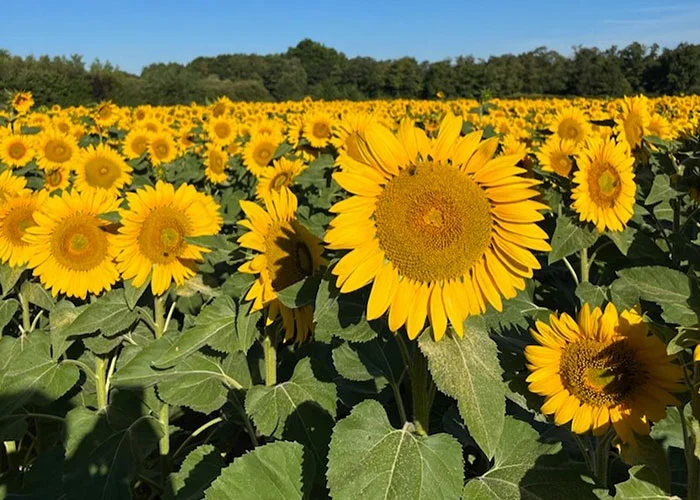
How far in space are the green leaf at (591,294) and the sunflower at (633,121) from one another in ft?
4.07

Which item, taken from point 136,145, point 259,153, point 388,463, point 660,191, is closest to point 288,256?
point 388,463

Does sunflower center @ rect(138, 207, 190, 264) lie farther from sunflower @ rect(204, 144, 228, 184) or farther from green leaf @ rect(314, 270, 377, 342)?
sunflower @ rect(204, 144, 228, 184)

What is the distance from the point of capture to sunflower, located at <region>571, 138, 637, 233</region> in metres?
2.93

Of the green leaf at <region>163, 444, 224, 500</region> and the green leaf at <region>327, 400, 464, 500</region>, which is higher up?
the green leaf at <region>327, 400, 464, 500</region>

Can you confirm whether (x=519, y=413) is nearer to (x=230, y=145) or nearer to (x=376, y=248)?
(x=376, y=248)

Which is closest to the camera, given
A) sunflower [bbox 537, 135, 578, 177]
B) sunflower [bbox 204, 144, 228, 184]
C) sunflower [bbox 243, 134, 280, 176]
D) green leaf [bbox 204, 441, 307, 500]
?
green leaf [bbox 204, 441, 307, 500]

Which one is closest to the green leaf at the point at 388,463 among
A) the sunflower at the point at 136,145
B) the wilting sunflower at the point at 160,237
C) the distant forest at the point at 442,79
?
the wilting sunflower at the point at 160,237

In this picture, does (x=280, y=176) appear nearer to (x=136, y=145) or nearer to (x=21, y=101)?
(x=136, y=145)

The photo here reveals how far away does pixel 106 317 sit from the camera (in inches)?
95.0

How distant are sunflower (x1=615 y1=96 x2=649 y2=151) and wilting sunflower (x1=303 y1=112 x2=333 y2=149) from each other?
97.0 inches

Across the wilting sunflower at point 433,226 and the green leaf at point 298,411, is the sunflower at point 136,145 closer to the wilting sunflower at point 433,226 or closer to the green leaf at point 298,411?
the green leaf at point 298,411

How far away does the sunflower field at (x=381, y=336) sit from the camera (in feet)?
4.59

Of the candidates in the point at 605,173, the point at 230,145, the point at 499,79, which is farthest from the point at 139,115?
the point at 499,79

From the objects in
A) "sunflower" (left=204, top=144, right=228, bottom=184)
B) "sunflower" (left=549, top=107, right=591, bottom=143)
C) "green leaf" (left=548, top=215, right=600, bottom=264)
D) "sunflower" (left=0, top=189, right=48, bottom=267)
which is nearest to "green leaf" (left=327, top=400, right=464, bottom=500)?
"green leaf" (left=548, top=215, right=600, bottom=264)
